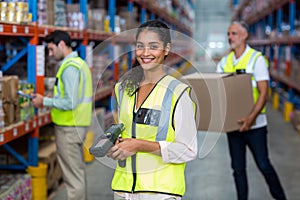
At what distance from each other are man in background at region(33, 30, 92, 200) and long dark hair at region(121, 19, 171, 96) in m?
1.58

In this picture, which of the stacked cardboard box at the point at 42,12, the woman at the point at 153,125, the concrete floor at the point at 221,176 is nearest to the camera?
the woman at the point at 153,125

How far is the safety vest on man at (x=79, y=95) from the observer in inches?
144

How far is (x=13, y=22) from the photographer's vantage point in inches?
135

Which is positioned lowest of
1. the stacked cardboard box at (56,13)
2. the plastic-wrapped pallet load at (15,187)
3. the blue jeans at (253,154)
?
the plastic-wrapped pallet load at (15,187)

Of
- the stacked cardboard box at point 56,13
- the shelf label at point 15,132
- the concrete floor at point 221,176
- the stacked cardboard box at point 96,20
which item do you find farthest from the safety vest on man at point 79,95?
the stacked cardboard box at point 96,20

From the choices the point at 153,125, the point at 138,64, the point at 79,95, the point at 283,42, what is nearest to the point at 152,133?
the point at 153,125

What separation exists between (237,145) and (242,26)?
92cm

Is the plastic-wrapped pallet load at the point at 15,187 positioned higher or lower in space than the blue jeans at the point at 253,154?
lower

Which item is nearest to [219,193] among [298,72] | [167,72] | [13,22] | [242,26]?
[242,26]

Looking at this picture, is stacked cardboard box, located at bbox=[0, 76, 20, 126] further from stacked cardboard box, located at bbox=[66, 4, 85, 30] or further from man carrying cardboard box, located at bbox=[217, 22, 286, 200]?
stacked cardboard box, located at bbox=[66, 4, 85, 30]

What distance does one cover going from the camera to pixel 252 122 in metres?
3.58

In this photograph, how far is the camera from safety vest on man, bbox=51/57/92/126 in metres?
3.65

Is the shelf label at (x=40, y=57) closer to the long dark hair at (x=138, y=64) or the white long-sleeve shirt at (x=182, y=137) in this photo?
the long dark hair at (x=138, y=64)

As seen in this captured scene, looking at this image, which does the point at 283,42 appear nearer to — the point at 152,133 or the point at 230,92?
the point at 230,92
